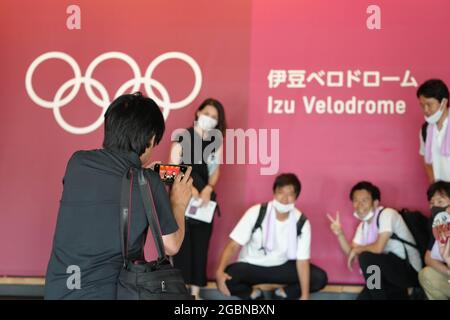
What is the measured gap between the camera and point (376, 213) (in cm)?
437

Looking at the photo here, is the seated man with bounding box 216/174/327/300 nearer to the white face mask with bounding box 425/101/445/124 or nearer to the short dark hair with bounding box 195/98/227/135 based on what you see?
the short dark hair with bounding box 195/98/227/135

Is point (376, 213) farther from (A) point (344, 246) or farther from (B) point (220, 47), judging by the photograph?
(B) point (220, 47)

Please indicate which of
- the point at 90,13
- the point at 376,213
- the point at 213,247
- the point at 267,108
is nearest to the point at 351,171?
the point at 376,213

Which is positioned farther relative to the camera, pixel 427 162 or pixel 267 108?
pixel 267 108

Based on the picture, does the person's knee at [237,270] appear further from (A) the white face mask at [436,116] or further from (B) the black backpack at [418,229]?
(A) the white face mask at [436,116]

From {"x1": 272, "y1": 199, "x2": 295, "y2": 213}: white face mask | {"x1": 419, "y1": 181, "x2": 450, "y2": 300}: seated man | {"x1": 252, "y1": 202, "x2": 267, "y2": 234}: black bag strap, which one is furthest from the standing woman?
{"x1": 419, "y1": 181, "x2": 450, "y2": 300}: seated man

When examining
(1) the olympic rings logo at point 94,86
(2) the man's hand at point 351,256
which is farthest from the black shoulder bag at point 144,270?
(1) the olympic rings logo at point 94,86

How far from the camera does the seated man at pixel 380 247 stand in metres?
4.19

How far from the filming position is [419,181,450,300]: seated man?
3859 mm

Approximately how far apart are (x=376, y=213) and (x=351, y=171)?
1.66ft

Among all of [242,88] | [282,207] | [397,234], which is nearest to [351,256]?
[397,234]

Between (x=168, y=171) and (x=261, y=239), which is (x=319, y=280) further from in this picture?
(x=168, y=171)

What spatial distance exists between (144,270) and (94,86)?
3.31 m
